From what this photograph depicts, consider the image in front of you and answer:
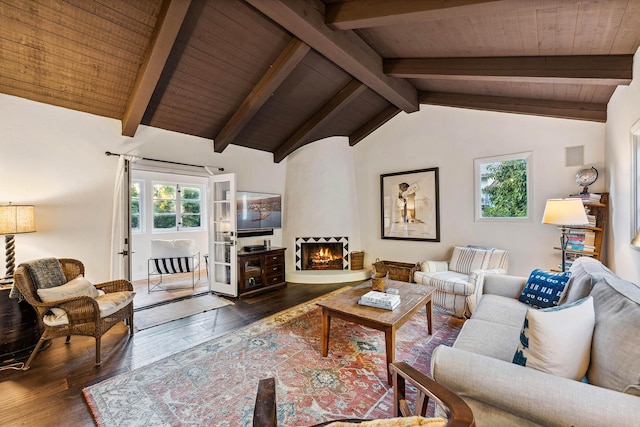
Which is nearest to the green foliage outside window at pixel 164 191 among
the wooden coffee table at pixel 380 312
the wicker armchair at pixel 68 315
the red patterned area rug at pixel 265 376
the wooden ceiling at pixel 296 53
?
the wooden ceiling at pixel 296 53

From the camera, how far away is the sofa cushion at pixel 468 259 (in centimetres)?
384

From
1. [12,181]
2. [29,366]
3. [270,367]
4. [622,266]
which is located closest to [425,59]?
[622,266]

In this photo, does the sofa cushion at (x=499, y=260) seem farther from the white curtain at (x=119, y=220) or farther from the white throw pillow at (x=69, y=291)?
the white curtain at (x=119, y=220)

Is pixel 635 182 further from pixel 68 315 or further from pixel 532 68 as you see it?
pixel 68 315

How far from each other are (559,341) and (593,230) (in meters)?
2.87

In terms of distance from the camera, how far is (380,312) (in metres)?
2.29

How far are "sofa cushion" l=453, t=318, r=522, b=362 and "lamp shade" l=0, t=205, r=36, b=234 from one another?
389 centimetres

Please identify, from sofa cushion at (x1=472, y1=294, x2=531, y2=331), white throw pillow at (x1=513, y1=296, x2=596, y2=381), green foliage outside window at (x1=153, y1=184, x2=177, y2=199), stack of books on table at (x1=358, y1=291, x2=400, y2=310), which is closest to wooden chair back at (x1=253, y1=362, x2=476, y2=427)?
white throw pillow at (x1=513, y1=296, x2=596, y2=381)

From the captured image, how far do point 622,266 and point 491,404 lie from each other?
8.49 feet

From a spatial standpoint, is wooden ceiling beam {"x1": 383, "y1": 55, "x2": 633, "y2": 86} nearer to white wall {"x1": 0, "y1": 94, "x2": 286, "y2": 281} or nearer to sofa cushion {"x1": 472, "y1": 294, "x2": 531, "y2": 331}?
sofa cushion {"x1": 472, "y1": 294, "x2": 531, "y2": 331}

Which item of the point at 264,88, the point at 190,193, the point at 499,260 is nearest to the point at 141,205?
the point at 190,193

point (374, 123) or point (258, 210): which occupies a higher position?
point (374, 123)

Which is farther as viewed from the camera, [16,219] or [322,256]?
[322,256]

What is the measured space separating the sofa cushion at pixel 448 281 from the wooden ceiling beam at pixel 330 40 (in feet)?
8.70
